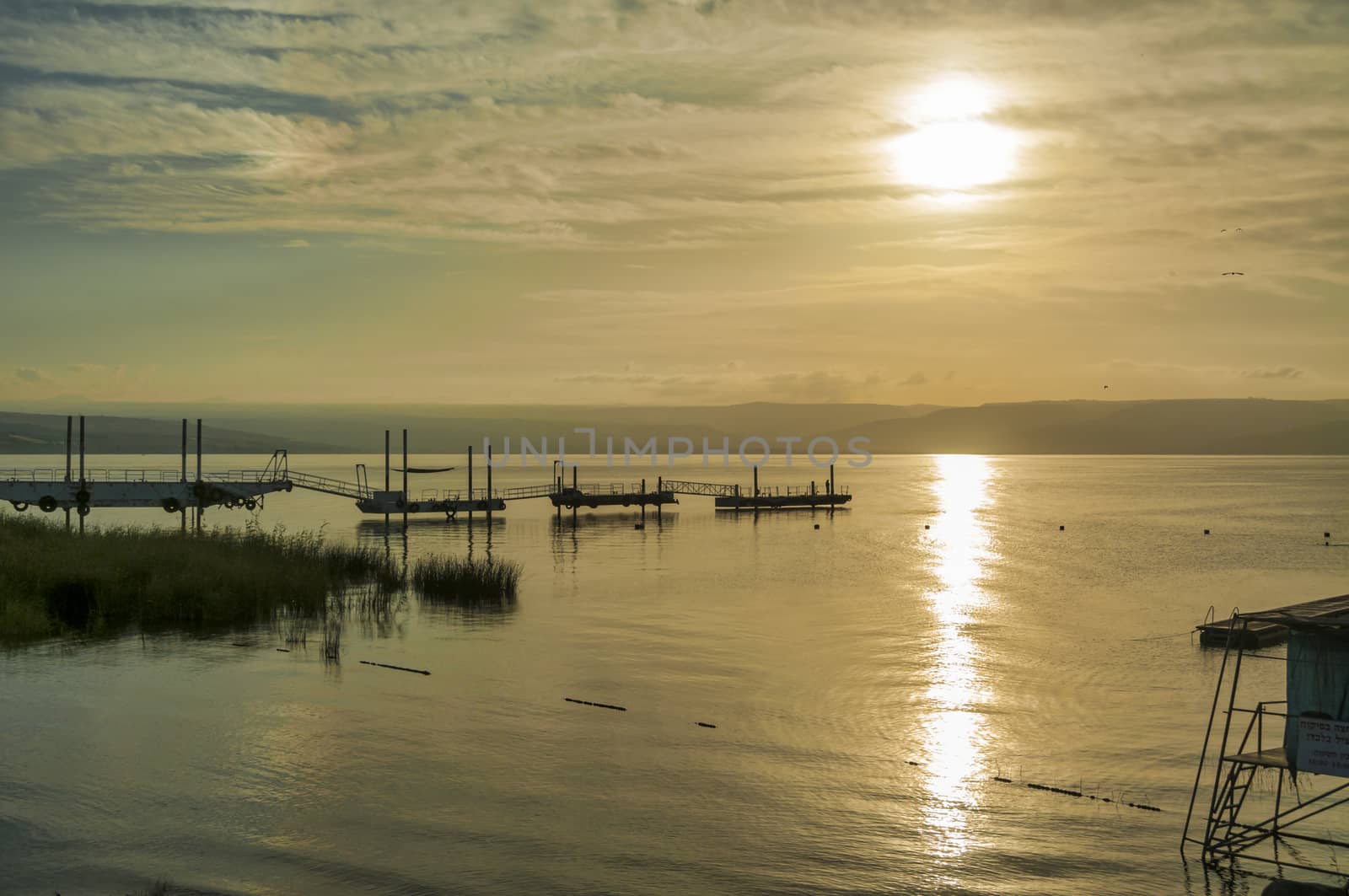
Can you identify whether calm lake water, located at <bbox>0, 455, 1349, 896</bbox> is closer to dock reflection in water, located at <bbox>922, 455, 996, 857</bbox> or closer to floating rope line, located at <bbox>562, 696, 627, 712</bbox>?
dock reflection in water, located at <bbox>922, 455, 996, 857</bbox>

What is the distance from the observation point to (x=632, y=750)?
20.0 meters

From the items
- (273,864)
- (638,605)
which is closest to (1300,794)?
(273,864)

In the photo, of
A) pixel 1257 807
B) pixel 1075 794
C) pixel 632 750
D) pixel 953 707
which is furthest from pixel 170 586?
pixel 1257 807

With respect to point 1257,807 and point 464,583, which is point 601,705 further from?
point 464,583

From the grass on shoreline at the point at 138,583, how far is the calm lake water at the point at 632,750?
2.10 metres

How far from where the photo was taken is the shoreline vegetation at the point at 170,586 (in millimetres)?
29984

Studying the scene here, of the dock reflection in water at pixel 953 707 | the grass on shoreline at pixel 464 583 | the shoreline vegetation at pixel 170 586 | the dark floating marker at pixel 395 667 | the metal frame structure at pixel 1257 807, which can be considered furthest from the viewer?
the grass on shoreline at pixel 464 583

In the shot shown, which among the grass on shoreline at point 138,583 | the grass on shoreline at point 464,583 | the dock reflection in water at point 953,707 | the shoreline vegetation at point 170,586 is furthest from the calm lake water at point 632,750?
the grass on shoreline at point 138,583

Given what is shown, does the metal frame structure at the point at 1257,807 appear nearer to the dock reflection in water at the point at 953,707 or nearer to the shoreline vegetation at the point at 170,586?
the dock reflection in water at the point at 953,707

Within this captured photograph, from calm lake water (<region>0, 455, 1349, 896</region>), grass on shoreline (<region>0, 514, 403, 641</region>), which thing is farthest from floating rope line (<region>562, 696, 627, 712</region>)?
grass on shoreline (<region>0, 514, 403, 641</region>)

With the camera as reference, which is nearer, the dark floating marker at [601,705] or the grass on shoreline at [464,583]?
the dark floating marker at [601,705]

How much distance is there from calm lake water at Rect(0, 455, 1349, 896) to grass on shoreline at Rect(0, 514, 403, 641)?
2103mm

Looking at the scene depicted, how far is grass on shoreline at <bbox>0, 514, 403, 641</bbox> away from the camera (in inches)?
1176

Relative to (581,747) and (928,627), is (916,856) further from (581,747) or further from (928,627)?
(928,627)
